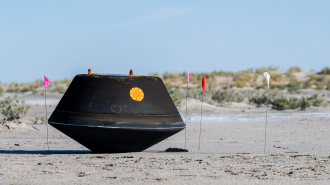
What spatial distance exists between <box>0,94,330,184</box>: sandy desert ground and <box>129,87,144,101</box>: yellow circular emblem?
103 centimetres

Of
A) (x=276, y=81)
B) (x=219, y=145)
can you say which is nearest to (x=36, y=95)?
(x=276, y=81)

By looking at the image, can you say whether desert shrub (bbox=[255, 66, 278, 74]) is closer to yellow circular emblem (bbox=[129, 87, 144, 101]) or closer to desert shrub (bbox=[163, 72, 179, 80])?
desert shrub (bbox=[163, 72, 179, 80])

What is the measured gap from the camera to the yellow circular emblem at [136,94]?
898cm

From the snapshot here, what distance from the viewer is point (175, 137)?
14062mm

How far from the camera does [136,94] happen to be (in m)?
9.01

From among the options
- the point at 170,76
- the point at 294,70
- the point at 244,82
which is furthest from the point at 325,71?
the point at 170,76

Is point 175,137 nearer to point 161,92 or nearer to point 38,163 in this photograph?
point 161,92

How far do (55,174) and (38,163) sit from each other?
3.49 feet

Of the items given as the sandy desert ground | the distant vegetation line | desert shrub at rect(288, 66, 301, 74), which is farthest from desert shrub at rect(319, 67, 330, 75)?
the sandy desert ground

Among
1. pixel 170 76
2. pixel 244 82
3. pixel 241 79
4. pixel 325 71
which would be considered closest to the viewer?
pixel 244 82

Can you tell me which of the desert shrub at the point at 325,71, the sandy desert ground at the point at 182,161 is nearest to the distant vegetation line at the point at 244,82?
the desert shrub at the point at 325,71

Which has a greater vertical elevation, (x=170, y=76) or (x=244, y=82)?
(x=170, y=76)

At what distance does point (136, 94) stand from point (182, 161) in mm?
1376

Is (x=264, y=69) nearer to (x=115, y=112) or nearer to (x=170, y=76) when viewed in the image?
(x=170, y=76)
